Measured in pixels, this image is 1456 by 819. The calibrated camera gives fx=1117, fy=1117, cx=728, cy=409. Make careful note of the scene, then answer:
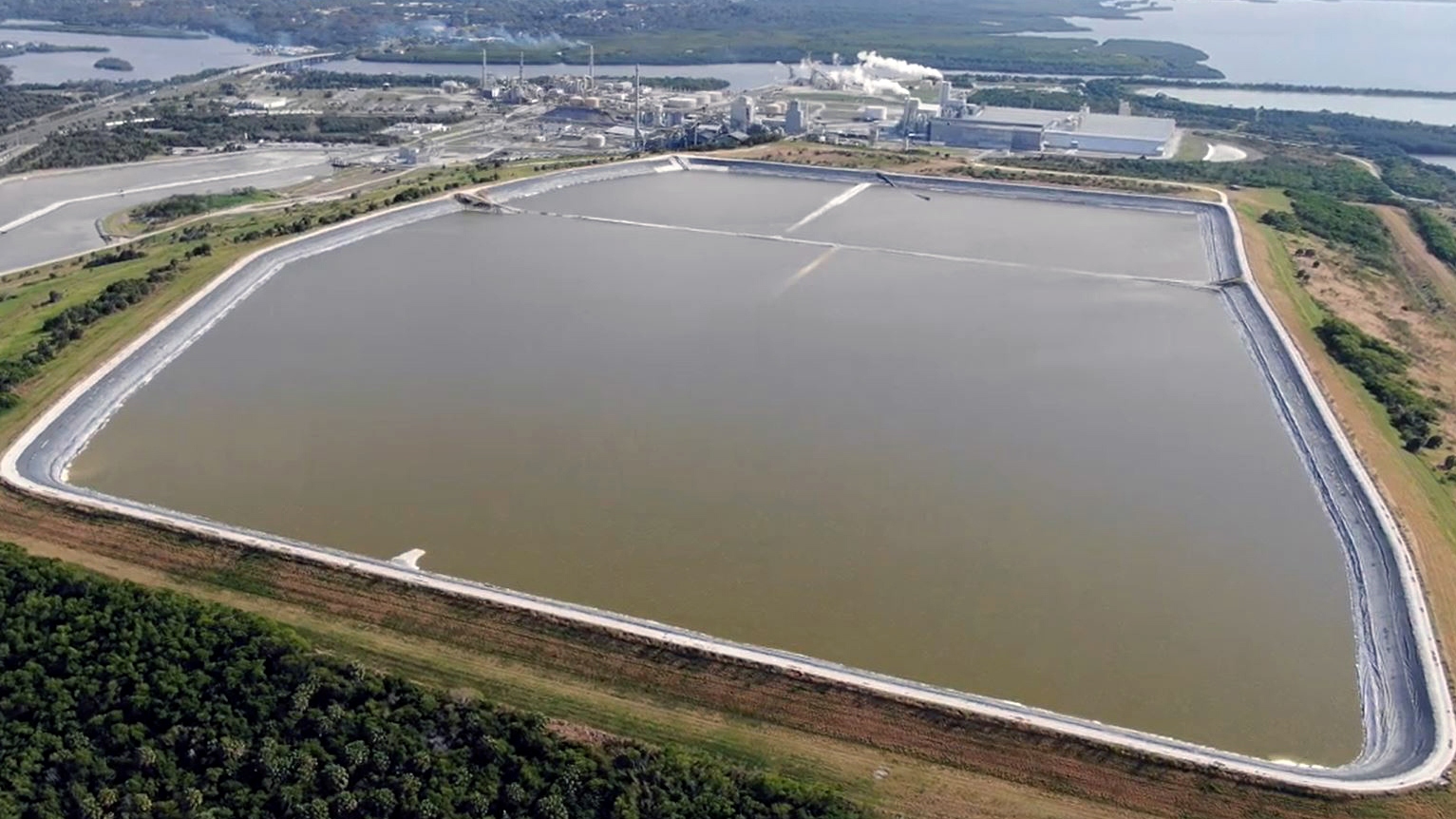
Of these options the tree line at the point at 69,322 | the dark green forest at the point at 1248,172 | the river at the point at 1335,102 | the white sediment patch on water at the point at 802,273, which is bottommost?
the tree line at the point at 69,322

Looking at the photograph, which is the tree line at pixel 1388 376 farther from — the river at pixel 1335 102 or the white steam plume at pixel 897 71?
the white steam plume at pixel 897 71

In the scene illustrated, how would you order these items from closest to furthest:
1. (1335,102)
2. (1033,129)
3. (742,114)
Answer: (1033,129) < (742,114) < (1335,102)

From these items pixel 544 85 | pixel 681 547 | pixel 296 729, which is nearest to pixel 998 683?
pixel 681 547

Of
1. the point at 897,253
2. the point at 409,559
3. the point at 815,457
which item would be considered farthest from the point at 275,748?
the point at 897,253

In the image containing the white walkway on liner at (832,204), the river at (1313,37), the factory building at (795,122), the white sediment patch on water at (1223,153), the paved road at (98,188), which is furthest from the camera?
the river at (1313,37)

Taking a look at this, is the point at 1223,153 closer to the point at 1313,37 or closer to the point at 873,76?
the point at 873,76

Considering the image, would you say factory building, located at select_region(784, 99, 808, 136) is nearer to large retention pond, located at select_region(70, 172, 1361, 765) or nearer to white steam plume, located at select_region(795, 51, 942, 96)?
white steam plume, located at select_region(795, 51, 942, 96)

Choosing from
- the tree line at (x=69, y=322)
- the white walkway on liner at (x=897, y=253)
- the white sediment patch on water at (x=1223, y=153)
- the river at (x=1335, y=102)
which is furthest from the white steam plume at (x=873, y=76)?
the tree line at (x=69, y=322)
